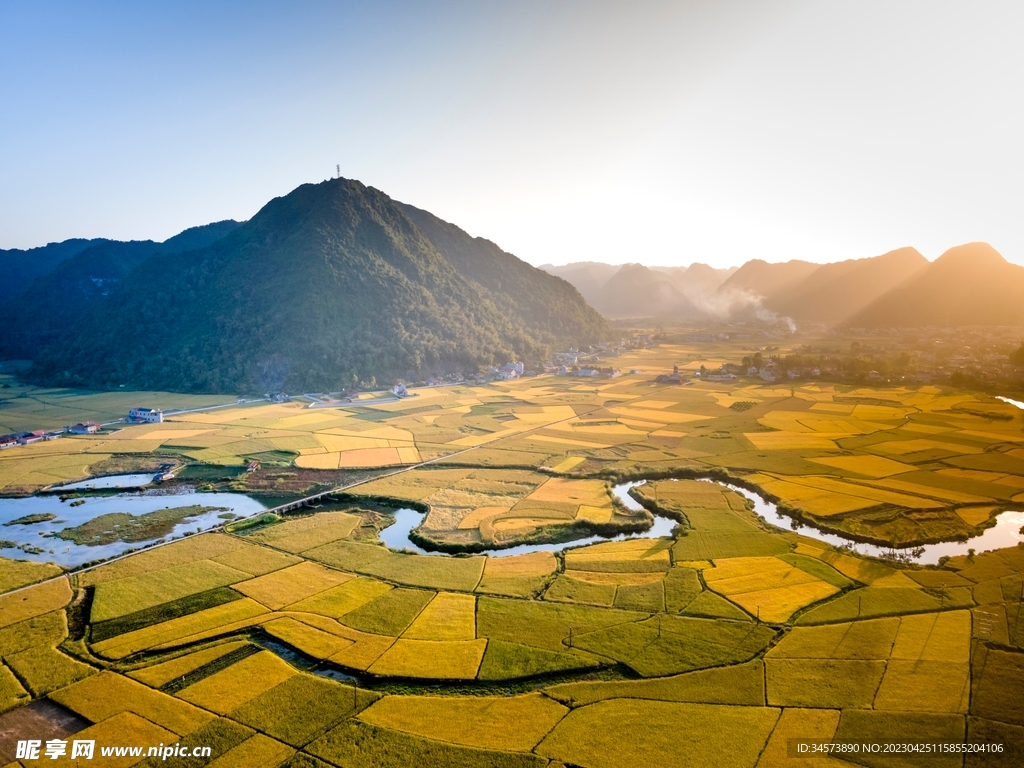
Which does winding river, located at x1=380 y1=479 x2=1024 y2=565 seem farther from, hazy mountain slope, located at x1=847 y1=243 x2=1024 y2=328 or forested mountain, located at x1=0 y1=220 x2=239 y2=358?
hazy mountain slope, located at x1=847 y1=243 x2=1024 y2=328

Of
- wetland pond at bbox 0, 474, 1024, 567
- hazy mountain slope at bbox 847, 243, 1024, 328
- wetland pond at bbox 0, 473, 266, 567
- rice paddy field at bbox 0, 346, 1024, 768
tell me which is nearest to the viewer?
rice paddy field at bbox 0, 346, 1024, 768

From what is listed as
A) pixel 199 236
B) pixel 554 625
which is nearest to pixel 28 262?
pixel 199 236

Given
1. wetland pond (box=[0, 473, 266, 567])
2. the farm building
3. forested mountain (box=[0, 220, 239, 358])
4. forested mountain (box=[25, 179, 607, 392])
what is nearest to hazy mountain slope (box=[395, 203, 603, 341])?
forested mountain (box=[25, 179, 607, 392])

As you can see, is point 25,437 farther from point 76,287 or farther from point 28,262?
point 28,262

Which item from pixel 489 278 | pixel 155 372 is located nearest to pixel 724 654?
pixel 155 372

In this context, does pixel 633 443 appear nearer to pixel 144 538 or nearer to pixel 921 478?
pixel 921 478

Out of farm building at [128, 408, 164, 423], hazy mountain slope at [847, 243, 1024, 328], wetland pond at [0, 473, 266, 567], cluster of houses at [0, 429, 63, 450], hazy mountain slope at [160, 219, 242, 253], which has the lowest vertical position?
wetland pond at [0, 473, 266, 567]

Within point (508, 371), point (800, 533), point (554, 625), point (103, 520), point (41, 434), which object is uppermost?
point (508, 371)
